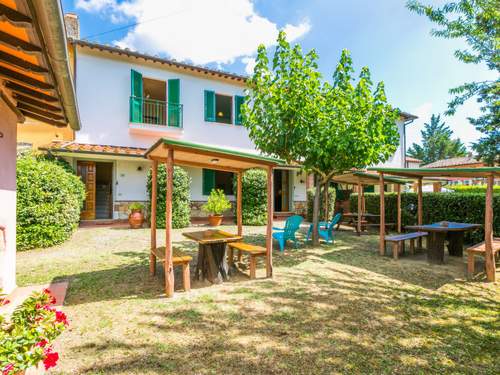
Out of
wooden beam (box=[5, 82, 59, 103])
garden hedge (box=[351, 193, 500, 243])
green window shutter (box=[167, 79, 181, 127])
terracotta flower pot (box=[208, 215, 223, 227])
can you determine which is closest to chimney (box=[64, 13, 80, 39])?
green window shutter (box=[167, 79, 181, 127])

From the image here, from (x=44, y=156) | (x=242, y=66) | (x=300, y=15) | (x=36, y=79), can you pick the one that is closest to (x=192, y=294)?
(x=36, y=79)

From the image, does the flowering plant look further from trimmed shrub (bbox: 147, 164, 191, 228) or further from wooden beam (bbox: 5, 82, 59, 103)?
trimmed shrub (bbox: 147, 164, 191, 228)

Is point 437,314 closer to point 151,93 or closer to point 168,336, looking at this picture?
point 168,336

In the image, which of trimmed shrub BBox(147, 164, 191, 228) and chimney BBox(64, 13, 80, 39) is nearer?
trimmed shrub BBox(147, 164, 191, 228)

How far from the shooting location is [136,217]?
1044 cm

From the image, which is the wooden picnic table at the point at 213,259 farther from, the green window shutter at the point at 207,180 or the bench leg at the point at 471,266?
the green window shutter at the point at 207,180

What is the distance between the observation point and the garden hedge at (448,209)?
852cm

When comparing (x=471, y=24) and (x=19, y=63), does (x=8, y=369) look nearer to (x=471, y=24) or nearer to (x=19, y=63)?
(x=19, y=63)

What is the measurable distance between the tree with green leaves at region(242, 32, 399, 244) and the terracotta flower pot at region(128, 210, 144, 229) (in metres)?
5.74

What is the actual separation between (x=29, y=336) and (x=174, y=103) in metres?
12.1

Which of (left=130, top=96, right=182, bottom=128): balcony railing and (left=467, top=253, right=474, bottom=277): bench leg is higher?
(left=130, top=96, right=182, bottom=128): balcony railing

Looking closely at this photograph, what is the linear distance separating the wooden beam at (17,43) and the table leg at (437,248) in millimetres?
7847

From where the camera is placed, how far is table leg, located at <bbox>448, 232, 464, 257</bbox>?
730 centimetres

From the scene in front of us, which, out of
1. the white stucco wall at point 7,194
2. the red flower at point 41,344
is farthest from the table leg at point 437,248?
the white stucco wall at point 7,194
